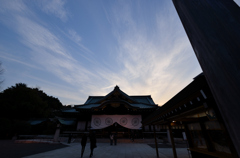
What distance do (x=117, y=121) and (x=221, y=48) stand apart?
1475cm

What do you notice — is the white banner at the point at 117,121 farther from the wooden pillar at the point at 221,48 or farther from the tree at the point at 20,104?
the tree at the point at 20,104

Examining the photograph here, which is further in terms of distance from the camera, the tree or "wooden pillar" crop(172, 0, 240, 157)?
the tree

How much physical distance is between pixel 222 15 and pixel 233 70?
0.42 m

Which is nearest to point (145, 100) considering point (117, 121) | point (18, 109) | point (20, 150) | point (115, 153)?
point (117, 121)

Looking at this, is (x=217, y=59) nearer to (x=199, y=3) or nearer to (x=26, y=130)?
(x=199, y=3)

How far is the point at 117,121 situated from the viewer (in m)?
14.0

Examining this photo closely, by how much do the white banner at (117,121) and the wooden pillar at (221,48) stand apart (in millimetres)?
14533

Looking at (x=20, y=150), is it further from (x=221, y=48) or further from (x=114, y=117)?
(x=221, y=48)

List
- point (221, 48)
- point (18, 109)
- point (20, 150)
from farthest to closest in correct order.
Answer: point (18, 109)
point (20, 150)
point (221, 48)

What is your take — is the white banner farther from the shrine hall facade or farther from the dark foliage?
the dark foliage

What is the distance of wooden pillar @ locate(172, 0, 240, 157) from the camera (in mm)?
465

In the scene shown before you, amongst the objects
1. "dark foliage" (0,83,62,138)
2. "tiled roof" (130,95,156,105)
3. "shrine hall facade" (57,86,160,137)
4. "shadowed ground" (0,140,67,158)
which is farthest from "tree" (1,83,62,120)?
"tiled roof" (130,95,156,105)

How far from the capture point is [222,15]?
64cm

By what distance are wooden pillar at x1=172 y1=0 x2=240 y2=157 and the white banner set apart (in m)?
14.5
